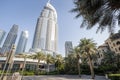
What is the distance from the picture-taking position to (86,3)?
238 inches

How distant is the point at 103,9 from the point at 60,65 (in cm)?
5674

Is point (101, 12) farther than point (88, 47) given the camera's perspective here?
No

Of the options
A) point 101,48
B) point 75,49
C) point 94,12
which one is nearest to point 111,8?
point 94,12

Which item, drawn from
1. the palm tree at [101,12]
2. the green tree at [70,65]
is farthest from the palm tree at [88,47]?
the palm tree at [101,12]

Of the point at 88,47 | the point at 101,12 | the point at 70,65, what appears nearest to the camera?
the point at 101,12

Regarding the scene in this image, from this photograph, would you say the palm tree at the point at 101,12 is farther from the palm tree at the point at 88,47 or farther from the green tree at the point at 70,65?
the green tree at the point at 70,65

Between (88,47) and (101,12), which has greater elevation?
(88,47)

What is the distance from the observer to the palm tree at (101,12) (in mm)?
5978

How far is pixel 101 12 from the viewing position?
6508mm

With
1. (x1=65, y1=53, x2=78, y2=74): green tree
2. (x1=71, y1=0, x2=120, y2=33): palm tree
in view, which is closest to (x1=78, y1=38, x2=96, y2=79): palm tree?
(x1=65, y1=53, x2=78, y2=74): green tree

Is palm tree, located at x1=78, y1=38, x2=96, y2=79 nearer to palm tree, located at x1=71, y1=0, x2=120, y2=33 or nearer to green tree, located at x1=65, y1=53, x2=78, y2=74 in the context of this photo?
green tree, located at x1=65, y1=53, x2=78, y2=74

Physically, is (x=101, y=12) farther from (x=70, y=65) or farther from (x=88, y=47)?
(x=70, y=65)

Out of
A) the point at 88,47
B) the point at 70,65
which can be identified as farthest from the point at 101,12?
the point at 70,65

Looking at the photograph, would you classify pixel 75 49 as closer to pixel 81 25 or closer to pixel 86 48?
pixel 86 48
